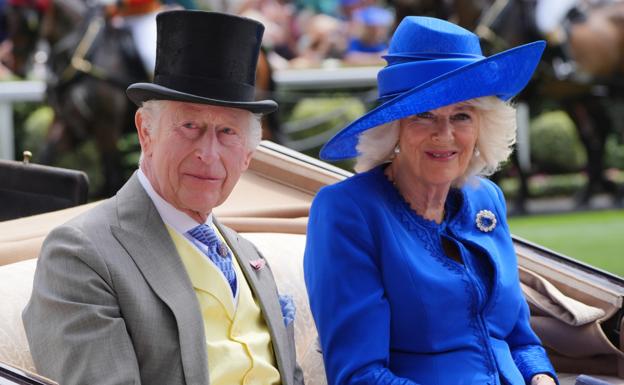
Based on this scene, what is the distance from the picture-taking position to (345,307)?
296cm

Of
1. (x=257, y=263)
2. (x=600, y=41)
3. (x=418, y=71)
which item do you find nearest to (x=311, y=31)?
(x=600, y=41)

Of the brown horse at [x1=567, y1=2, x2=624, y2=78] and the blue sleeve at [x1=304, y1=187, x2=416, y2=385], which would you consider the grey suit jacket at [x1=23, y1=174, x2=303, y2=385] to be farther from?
the brown horse at [x1=567, y1=2, x2=624, y2=78]

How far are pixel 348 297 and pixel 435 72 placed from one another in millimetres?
564

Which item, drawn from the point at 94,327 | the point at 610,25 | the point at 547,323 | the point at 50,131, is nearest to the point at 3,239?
the point at 94,327

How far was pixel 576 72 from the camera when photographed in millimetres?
11930

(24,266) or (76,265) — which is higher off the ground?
(76,265)

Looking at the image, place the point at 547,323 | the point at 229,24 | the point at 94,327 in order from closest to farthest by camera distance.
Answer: the point at 94,327 → the point at 229,24 → the point at 547,323

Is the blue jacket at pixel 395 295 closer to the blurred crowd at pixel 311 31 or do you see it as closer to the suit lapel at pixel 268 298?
the suit lapel at pixel 268 298

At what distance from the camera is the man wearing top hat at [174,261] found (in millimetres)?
2525

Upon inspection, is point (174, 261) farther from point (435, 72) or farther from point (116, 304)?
point (435, 72)

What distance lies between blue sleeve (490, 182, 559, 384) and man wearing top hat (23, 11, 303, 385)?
2.08 ft

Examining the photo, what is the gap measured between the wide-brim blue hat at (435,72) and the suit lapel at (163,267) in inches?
23.3

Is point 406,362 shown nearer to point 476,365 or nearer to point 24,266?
point 476,365

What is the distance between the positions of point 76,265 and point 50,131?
895 centimetres
